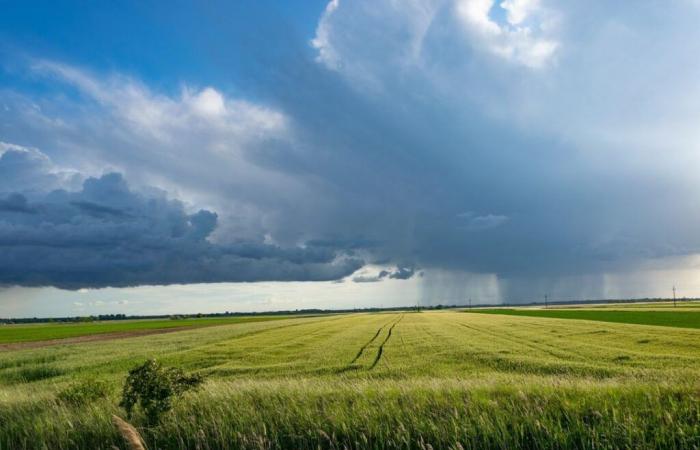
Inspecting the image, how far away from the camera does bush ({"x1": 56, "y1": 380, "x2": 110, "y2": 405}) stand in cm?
1432

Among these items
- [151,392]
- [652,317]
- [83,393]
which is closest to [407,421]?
[151,392]

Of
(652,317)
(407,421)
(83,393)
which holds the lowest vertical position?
(652,317)

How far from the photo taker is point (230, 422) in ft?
34.7

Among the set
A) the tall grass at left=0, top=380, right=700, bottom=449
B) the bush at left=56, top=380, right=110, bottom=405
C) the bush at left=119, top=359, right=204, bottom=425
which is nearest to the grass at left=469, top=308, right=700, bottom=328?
the tall grass at left=0, top=380, right=700, bottom=449

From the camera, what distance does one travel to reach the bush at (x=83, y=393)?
14.3 meters

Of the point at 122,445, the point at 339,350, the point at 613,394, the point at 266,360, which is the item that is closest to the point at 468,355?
the point at 339,350

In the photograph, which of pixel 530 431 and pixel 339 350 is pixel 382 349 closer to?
pixel 339 350

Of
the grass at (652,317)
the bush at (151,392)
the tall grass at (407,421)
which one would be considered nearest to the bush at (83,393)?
the tall grass at (407,421)

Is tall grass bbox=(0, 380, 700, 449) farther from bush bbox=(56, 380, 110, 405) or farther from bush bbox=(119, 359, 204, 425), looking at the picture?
bush bbox=(56, 380, 110, 405)

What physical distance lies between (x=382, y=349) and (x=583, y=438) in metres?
32.1

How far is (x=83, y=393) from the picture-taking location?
14727 millimetres

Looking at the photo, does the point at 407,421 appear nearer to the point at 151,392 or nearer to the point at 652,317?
the point at 151,392

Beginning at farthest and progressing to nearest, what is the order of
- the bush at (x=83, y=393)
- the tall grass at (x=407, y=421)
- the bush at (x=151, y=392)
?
the bush at (x=83, y=393)
the bush at (x=151, y=392)
the tall grass at (x=407, y=421)

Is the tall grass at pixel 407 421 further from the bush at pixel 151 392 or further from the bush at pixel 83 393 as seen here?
the bush at pixel 83 393
